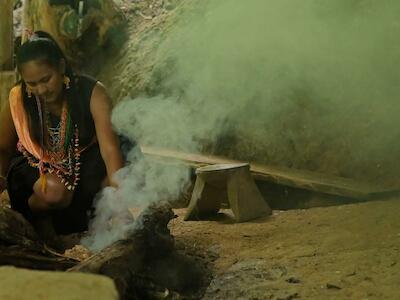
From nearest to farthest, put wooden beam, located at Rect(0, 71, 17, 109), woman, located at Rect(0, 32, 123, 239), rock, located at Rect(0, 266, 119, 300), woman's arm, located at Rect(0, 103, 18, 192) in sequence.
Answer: rock, located at Rect(0, 266, 119, 300), woman, located at Rect(0, 32, 123, 239), woman's arm, located at Rect(0, 103, 18, 192), wooden beam, located at Rect(0, 71, 17, 109)

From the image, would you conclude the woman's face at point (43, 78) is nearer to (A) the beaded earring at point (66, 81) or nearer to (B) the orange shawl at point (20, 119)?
(A) the beaded earring at point (66, 81)

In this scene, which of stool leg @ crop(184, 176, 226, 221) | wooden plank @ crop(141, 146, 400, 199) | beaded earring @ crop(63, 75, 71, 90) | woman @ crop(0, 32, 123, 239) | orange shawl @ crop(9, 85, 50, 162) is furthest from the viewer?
stool leg @ crop(184, 176, 226, 221)

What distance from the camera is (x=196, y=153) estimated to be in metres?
6.12

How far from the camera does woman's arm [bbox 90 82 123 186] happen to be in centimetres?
365

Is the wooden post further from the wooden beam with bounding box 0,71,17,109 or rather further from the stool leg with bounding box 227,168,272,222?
the stool leg with bounding box 227,168,272,222

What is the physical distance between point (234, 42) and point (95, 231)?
3360 mm

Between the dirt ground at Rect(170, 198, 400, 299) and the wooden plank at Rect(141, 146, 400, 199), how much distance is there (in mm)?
167

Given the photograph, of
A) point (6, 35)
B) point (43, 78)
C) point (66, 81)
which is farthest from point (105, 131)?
point (6, 35)

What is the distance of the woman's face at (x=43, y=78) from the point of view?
337cm

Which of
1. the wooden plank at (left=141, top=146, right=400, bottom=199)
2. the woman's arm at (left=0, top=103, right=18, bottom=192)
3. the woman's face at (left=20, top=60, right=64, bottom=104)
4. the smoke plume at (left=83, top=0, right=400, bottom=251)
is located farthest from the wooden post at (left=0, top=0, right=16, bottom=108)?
the woman's face at (left=20, top=60, right=64, bottom=104)

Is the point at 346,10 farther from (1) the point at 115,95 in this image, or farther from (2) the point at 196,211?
(1) the point at 115,95

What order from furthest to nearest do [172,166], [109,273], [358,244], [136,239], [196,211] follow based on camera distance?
[172,166] → [196,211] → [358,244] → [136,239] → [109,273]

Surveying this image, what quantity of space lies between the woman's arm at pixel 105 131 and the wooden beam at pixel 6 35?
13.2ft

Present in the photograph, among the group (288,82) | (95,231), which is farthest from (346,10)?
(95,231)
